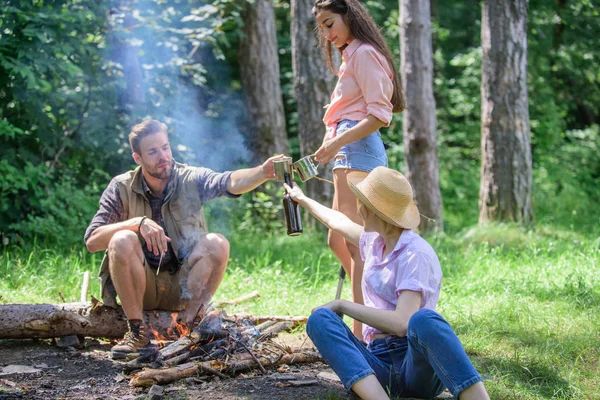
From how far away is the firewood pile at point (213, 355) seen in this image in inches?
150

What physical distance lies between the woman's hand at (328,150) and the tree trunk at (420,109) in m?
4.76

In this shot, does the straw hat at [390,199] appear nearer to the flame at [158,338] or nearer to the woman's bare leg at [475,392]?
the woman's bare leg at [475,392]

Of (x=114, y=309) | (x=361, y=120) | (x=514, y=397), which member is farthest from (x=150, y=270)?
(x=514, y=397)

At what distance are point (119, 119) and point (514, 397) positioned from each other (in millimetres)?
6236

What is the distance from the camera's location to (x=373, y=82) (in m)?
4.11

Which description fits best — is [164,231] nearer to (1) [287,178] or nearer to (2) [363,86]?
(1) [287,178]

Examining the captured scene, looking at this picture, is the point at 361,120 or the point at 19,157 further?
the point at 19,157

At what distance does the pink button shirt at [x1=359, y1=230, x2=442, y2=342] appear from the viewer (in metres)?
Answer: 3.11

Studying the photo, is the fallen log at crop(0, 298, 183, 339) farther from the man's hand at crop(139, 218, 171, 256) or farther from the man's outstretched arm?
the man's outstretched arm

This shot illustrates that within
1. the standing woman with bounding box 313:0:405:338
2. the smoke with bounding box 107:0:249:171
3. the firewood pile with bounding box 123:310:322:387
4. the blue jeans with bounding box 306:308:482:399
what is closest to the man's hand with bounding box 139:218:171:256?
the firewood pile with bounding box 123:310:322:387

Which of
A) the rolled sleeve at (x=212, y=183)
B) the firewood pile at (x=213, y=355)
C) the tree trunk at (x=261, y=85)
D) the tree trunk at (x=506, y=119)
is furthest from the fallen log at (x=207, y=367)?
the tree trunk at (x=261, y=85)

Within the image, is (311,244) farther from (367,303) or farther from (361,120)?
(367,303)

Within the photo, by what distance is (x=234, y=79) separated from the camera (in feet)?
43.4

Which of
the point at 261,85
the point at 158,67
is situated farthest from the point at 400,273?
the point at 261,85
